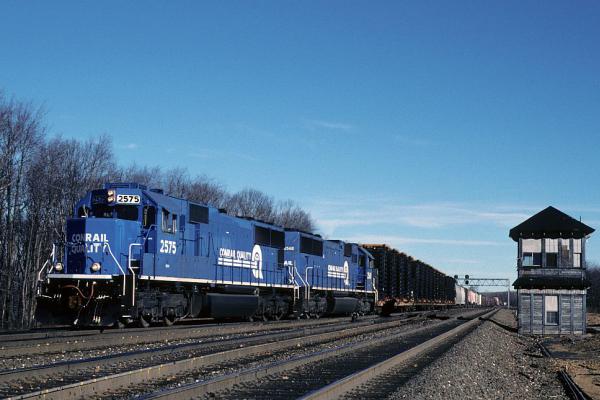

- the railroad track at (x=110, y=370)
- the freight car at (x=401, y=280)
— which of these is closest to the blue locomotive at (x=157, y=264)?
the railroad track at (x=110, y=370)

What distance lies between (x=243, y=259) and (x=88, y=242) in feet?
28.6

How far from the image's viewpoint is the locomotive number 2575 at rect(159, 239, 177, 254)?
907 inches

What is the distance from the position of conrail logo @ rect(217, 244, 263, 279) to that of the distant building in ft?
35.2

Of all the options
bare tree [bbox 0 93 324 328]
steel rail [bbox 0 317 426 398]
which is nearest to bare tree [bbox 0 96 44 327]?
bare tree [bbox 0 93 324 328]

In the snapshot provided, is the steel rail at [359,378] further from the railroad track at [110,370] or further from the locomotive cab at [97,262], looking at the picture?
the locomotive cab at [97,262]

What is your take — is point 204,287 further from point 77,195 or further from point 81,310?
point 77,195

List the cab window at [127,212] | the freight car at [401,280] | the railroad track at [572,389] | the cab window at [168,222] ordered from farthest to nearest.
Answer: the freight car at [401,280] < the cab window at [168,222] < the cab window at [127,212] < the railroad track at [572,389]

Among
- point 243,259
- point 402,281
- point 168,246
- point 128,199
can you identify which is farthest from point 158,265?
point 402,281

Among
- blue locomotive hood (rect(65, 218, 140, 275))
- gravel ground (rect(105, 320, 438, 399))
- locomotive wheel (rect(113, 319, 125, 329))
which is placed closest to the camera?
gravel ground (rect(105, 320, 438, 399))

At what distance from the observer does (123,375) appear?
35.5ft

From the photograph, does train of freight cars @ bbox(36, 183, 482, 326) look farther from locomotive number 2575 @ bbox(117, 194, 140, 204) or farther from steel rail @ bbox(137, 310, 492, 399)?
steel rail @ bbox(137, 310, 492, 399)

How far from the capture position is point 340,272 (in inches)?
1591

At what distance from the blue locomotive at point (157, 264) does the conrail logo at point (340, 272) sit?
5072mm

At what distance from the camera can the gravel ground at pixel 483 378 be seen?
448 inches
